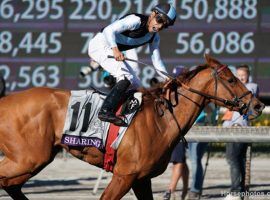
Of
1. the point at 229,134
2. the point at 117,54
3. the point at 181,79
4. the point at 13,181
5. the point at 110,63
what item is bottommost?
the point at 13,181

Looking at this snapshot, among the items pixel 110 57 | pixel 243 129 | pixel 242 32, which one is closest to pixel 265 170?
pixel 242 32

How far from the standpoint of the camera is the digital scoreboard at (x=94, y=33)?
647 inches

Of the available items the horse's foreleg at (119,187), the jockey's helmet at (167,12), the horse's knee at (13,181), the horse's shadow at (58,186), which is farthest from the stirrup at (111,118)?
the horse's shadow at (58,186)

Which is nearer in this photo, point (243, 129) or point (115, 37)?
point (115, 37)

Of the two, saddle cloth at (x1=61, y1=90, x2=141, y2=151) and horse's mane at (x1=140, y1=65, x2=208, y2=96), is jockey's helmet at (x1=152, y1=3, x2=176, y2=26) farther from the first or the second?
saddle cloth at (x1=61, y1=90, x2=141, y2=151)

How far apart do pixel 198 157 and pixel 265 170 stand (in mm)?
3555

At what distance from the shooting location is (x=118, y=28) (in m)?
9.80

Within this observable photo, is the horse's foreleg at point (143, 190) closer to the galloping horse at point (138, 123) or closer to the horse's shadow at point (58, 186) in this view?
the galloping horse at point (138, 123)

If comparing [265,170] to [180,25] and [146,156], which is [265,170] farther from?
[146,156]

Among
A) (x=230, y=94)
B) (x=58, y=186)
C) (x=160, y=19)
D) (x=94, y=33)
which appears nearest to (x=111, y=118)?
(x=160, y=19)

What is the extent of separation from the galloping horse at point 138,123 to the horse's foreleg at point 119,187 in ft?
0.24

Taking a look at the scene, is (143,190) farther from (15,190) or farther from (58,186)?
(58,186)

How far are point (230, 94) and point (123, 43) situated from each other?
1224mm

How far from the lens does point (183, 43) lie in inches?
648
